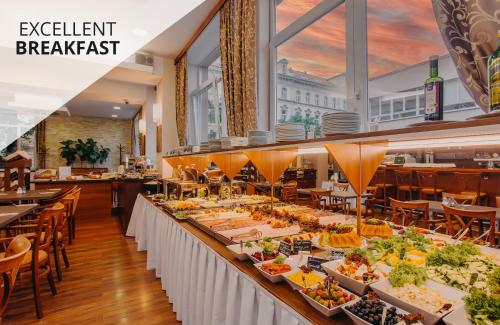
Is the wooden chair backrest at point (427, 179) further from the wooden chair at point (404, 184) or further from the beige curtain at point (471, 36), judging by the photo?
the beige curtain at point (471, 36)

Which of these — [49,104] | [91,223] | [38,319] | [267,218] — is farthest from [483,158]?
[49,104]

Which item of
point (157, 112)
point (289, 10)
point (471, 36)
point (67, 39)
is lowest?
point (471, 36)

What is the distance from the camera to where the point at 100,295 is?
9.78 feet

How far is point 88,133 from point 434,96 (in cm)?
1475

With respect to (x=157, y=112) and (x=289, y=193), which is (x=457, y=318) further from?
(x=157, y=112)

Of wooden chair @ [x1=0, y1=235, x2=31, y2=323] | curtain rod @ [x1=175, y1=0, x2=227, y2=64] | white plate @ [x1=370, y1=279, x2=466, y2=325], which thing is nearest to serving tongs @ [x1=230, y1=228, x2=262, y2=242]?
white plate @ [x1=370, y1=279, x2=466, y2=325]

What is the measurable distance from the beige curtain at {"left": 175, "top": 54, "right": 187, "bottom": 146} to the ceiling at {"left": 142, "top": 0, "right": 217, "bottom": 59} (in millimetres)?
330

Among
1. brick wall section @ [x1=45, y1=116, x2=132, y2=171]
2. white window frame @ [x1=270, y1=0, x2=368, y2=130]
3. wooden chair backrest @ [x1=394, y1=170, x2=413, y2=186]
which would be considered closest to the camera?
white window frame @ [x1=270, y1=0, x2=368, y2=130]

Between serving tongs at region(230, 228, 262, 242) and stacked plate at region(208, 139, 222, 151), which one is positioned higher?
stacked plate at region(208, 139, 222, 151)

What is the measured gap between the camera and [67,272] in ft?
11.9

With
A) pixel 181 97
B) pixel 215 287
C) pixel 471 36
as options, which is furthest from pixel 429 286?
pixel 181 97

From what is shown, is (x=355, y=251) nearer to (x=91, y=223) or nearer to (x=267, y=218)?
(x=267, y=218)

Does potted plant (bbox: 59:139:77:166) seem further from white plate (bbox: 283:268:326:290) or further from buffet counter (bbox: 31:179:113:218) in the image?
white plate (bbox: 283:268:326:290)

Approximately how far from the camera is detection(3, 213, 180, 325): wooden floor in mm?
2551
